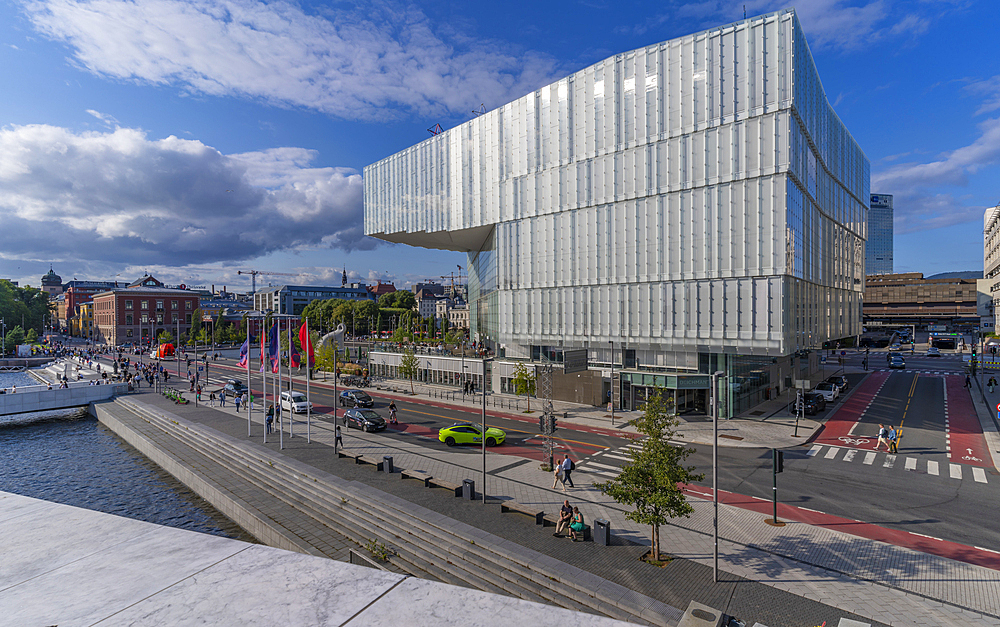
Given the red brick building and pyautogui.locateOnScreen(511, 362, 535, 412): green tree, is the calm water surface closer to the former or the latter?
pyautogui.locateOnScreen(511, 362, 535, 412): green tree

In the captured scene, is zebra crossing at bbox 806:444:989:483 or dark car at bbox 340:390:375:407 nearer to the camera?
zebra crossing at bbox 806:444:989:483

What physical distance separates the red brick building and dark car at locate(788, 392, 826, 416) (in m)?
140

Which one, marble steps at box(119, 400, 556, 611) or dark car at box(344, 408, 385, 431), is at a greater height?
dark car at box(344, 408, 385, 431)

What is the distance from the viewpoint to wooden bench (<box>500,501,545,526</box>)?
18250mm

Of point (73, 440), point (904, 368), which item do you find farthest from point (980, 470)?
point (73, 440)

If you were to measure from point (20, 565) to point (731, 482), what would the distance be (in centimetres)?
2493

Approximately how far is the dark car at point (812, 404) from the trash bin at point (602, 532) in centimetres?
2913

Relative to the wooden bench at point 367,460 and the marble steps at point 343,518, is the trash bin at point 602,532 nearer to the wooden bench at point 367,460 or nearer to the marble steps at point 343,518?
the marble steps at point 343,518

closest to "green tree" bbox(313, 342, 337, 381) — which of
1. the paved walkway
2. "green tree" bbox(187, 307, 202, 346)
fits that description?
the paved walkway

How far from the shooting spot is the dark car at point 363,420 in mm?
34062

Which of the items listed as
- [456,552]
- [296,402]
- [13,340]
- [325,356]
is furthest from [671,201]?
[13,340]

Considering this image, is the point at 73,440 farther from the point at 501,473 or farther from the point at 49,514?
the point at 49,514

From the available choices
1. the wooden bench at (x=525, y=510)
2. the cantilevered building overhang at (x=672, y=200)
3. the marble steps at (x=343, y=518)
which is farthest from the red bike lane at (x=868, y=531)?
the cantilevered building overhang at (x=672, y=200)

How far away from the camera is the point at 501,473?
24.7 m
